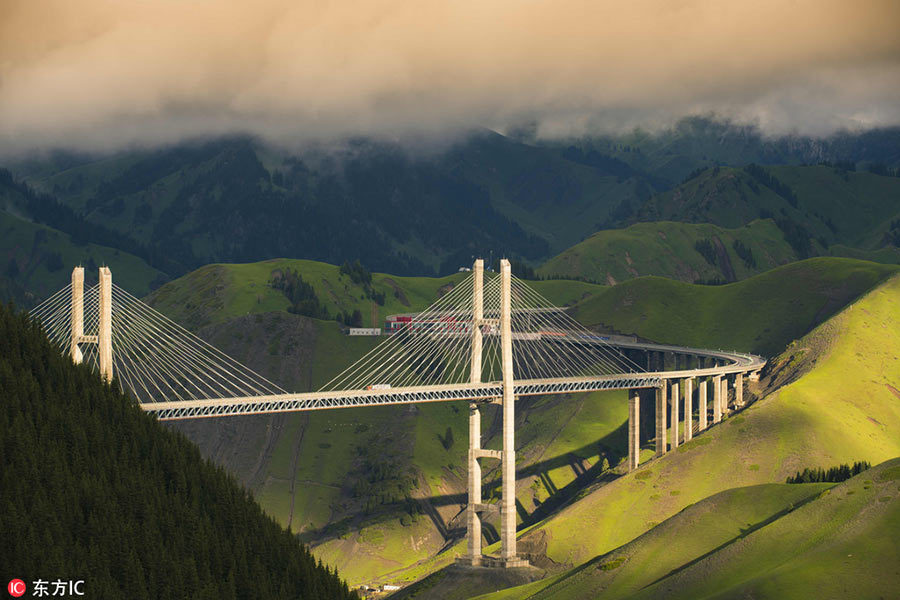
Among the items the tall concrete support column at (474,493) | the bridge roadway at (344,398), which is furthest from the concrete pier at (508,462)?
the tall concrete support column at (474,493)

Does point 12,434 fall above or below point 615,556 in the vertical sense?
above

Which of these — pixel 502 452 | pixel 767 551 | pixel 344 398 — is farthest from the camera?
pixel 502 452

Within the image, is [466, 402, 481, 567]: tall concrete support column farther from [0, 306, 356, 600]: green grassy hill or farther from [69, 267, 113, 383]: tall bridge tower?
[69, 267, 113, 383]: tall bridge tower

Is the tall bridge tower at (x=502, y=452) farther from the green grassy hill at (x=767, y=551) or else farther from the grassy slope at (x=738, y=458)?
the green grassy hill at (x=767, y=551)

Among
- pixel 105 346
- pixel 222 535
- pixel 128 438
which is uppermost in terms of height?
pixel 105 346

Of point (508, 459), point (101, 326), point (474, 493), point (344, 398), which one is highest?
point (101, 326)

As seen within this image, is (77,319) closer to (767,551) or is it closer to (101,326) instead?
(101,326)

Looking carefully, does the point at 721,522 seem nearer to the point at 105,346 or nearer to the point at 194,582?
the point at 194,582

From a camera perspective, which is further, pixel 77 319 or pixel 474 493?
pixel 474 493

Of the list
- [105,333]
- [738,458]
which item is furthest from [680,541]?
[105,333]

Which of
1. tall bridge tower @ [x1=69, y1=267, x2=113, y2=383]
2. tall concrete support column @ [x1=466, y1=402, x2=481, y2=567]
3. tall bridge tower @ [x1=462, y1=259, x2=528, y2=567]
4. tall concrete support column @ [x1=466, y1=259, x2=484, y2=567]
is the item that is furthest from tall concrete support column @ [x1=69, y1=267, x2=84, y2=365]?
tall concrete support column @ [x1=466, y1=402, x2=481, y2=567]

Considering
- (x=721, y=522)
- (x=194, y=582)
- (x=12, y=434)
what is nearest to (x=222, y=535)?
(x=194, y=582)
